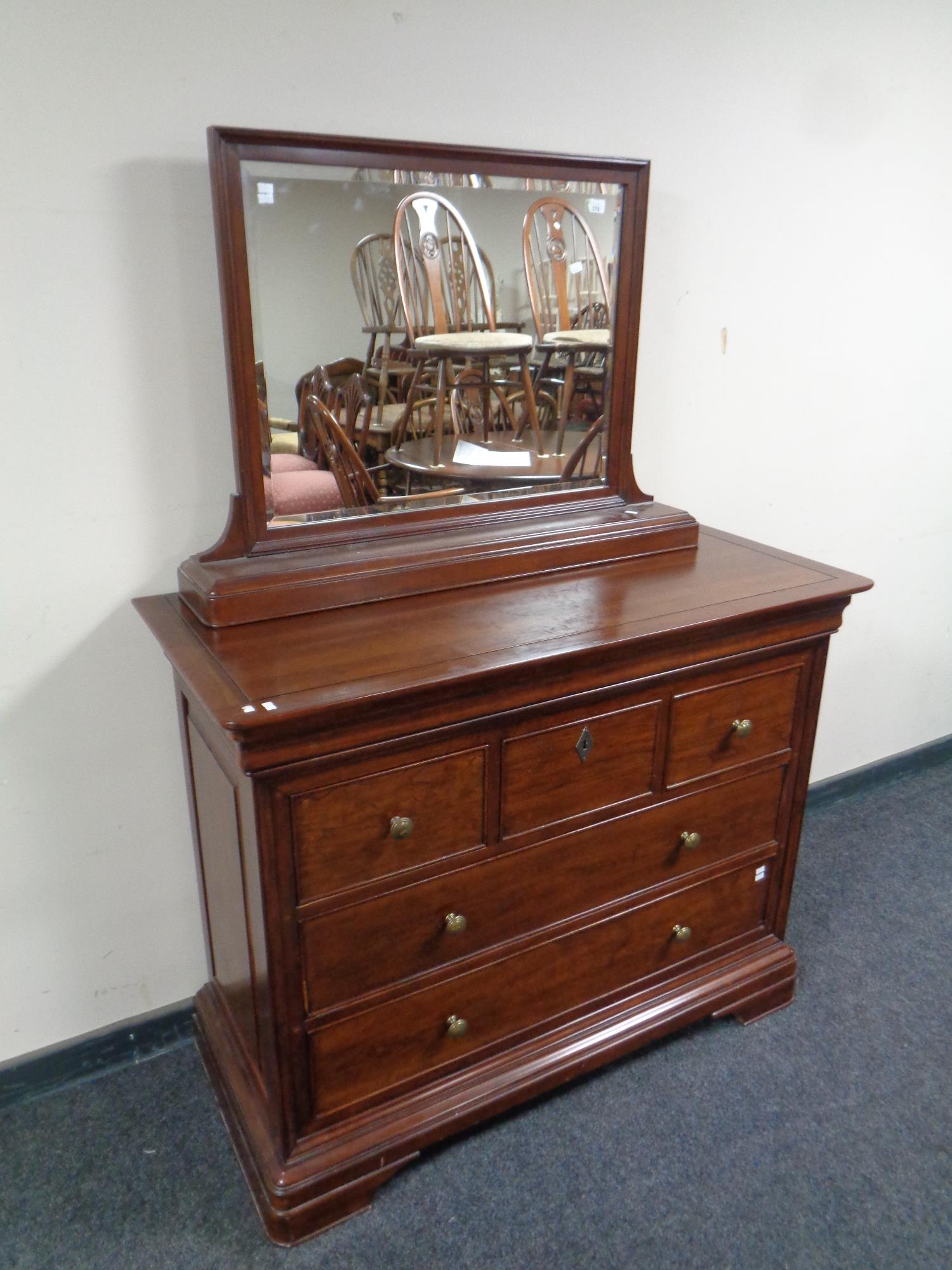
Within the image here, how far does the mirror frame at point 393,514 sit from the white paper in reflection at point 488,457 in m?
0.06

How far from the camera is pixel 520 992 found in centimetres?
149

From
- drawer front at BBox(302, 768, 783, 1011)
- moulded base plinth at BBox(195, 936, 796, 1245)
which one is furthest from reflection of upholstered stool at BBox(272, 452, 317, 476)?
moulded base plinth at BBox(195, 936, 796, 1245)

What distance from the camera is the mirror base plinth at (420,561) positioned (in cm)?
133

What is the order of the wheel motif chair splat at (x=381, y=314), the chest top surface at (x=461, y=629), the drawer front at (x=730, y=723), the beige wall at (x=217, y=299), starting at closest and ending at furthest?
1. the chest top surface at (x=461, y=629)
2. the beige wall at (x=217, y=299)
3. the wheel motif chair splat at (x=381, y=314)
4. the drawer front at (x=730, y=723)

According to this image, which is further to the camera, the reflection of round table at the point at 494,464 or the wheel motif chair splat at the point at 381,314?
the reflection of round table at the point at 494,464

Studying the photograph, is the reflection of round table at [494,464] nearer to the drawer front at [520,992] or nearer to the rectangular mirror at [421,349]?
the rectangular mirror at [421,349]

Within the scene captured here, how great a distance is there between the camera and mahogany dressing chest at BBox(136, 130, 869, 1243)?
122 cm

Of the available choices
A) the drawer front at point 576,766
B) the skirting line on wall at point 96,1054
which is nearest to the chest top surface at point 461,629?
the drawer front at point 576,766

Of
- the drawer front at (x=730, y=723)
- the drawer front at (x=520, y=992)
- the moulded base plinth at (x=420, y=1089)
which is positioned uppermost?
the drawer front at (x=730, y=723)

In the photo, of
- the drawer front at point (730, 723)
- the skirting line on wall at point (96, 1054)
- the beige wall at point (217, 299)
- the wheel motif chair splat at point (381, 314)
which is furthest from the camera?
the skirting line on wall at point (96, 1054)

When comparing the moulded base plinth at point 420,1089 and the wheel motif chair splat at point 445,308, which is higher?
the wheel motif chair splat at point 445,308

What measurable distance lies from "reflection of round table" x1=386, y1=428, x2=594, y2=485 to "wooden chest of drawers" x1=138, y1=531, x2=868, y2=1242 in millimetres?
210

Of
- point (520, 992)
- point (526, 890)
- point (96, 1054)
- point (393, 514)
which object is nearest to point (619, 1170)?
point (520, 992)

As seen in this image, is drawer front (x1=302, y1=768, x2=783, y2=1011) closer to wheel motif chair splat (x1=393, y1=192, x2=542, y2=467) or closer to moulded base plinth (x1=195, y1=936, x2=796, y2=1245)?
moulded base plinth (x1=195, y1=936, x2=796, y2=1245)
